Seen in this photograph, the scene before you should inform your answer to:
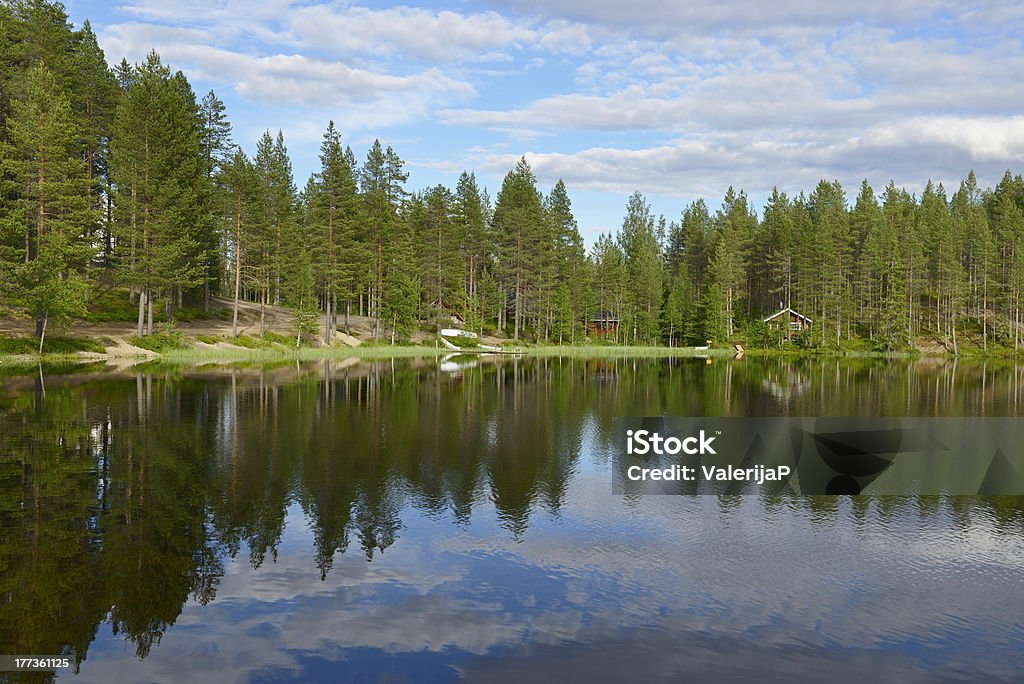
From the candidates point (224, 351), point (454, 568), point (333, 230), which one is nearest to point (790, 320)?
point (333, 230)

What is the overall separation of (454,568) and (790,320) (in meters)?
118

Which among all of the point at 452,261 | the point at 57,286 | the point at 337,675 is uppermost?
the point at 452,261

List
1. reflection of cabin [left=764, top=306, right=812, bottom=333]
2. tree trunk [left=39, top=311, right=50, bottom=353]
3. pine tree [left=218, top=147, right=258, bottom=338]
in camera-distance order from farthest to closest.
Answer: reflection of cabin [left=764, top=306, right=812, bottom=333] → pine tree [left=218, top=147, right=258, bottom=338] → tree trunk [left=39, top=311, right=50, bottom=353]

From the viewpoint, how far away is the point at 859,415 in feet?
115

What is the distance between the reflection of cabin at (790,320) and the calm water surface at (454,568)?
320 feet

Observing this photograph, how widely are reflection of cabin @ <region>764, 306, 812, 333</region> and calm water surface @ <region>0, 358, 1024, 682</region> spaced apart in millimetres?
97458

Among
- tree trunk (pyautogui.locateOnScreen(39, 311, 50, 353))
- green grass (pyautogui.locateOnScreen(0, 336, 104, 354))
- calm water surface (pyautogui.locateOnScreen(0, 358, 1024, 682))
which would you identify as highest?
tree trunk (pyautogui.locateOnScreen(39, 311, 50, 353))

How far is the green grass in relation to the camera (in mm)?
54178

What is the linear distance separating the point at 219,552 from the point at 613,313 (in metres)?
116

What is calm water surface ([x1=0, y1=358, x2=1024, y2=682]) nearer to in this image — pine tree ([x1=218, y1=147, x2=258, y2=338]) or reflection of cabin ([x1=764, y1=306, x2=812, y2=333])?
pine tree ([x1=218, y1=147, x2=258, y2=338])

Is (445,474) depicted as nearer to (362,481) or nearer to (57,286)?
(362,481)

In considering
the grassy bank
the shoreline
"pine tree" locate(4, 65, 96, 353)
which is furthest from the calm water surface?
the grassy bank

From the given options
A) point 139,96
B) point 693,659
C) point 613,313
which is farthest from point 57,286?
point 613,313

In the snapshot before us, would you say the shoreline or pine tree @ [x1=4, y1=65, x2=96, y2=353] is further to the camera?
the shoreline
